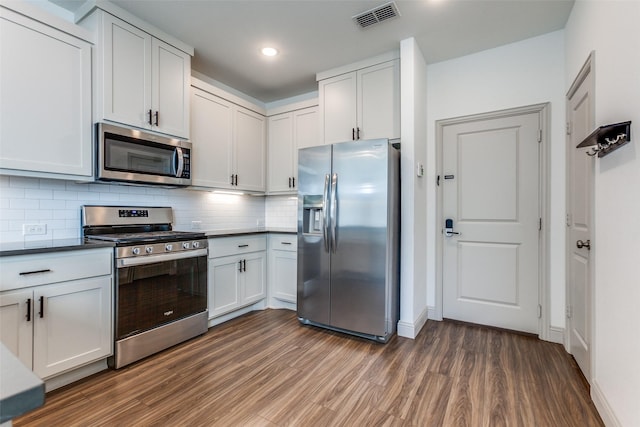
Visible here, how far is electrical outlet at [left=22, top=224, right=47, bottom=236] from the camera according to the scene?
216 cm

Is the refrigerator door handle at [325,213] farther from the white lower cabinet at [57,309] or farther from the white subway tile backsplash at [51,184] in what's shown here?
the white subway tile backsplash at [51,184]

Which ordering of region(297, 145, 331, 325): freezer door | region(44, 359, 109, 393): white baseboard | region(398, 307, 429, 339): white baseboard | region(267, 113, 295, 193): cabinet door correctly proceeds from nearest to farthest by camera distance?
region(44, 359, 109, 393): white baseboard
region(398, 307, 429, 339): white baseboard
region(297, 145, 331, 325): freezer door
region(267, 113, 295, 193): cabinet door

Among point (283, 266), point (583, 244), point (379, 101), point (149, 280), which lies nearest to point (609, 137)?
point (583, 244)

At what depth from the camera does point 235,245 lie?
3195 millimetres

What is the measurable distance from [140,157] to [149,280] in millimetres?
1007

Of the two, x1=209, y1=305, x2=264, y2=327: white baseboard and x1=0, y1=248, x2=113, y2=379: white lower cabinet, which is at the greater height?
x1=0, y1=248, x2=113, y2=379: white lower cabinet

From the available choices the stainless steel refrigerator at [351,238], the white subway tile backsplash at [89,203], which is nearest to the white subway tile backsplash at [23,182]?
the white subway tile backsplash at [89,203]

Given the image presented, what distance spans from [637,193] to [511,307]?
190 centimetres

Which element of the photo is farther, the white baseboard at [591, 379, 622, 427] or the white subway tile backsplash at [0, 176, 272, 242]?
the white subway tile backsplash at [0, 176, 272, 242]

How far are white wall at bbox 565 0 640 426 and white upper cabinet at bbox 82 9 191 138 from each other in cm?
308

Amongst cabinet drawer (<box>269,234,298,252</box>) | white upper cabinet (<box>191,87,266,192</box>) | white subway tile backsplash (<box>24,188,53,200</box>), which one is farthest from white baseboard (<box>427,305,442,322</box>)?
white subway tile backsplash (<box>24,188,53,200</box>)

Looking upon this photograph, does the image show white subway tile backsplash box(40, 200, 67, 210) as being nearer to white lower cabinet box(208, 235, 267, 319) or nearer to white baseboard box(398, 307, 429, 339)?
white lower cabinet box(208, 235, 267, 319)

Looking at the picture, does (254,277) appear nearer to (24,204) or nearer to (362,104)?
(24,204)

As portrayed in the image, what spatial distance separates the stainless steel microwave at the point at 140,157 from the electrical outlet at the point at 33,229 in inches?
21.3
